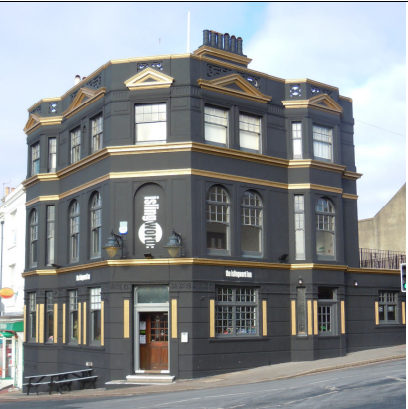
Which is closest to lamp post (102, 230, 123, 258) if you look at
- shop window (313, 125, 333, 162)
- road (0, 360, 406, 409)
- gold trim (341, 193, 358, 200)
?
road (0, 360, 406, 409)

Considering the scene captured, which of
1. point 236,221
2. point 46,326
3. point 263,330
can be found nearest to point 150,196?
point 236,221

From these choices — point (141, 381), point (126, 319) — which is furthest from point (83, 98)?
point (141, 381)

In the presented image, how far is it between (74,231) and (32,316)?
5.18 meters

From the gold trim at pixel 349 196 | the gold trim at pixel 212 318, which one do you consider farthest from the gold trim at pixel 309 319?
the gold trim at pixel 349 196

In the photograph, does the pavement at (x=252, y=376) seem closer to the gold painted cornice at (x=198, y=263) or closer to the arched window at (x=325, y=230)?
the gold painted cornice at (x=198, y=263)

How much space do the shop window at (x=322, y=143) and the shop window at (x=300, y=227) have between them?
7.17 ft

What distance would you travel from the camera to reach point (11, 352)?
1437 inches

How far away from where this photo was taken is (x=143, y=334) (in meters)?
24.0

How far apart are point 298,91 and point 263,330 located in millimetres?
10203

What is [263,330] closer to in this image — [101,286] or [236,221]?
[236,221]

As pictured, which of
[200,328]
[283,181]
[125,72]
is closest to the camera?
[200,328]

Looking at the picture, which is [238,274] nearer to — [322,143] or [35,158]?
[322,143]

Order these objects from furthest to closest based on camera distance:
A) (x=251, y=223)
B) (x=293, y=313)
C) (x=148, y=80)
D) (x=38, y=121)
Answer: (x=38, y=121) < (x=293, y=313) < (x=251, y=223) < (x=148, y=80)

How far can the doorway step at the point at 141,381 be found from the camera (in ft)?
74.0
